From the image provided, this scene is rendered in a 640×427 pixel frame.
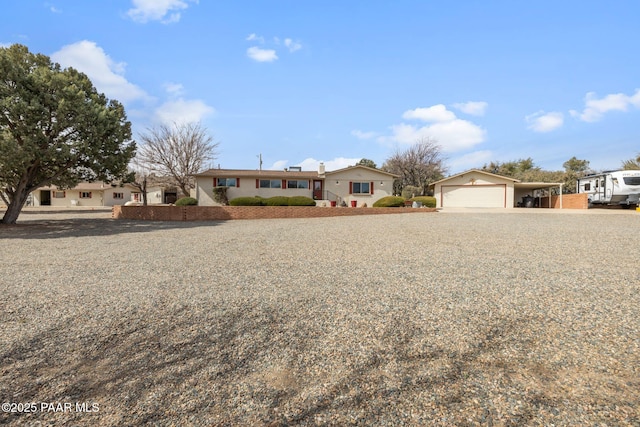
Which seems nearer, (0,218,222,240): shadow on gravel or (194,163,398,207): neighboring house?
(0,218,222,240): shadow on gravel

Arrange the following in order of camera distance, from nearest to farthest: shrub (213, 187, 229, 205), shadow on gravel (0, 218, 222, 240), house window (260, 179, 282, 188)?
shadow on gravel (0, 218, 222, 240), shrub (213, 187, 229, 205), house window (260, 179, 282, 188)

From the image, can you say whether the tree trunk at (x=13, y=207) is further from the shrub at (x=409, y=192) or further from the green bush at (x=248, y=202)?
the shrub at (x=409, y=192)

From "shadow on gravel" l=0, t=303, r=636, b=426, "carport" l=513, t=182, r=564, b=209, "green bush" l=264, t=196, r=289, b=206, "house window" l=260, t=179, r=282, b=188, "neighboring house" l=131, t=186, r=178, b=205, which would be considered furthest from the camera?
"neighboring house" l=131, t=186, r=178, b=205

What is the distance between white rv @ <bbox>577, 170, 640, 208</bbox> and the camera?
20781 mm

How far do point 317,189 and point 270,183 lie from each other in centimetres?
419

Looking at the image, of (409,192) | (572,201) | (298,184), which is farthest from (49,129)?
(572,201)

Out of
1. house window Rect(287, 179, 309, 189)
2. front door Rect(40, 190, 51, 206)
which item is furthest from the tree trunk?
front door Rect(40, 190, 51, 206)

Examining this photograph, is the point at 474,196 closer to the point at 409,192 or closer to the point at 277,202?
the point at 409,192

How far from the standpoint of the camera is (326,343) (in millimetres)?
3293

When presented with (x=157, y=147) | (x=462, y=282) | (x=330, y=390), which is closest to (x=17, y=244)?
(x=330, y=390)

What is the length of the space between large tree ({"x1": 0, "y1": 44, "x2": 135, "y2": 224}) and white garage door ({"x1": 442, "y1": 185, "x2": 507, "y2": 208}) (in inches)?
985

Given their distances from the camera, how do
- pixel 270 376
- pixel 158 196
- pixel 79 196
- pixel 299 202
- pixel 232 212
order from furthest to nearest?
pixel 79 196, pixel 158 196, pixel 299 202, pixel 232 212, pixel 270 376

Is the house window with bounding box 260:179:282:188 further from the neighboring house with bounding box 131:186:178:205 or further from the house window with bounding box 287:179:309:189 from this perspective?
the neighboring house with bounding box 131:186:178:205

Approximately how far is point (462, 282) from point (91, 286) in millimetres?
6206
